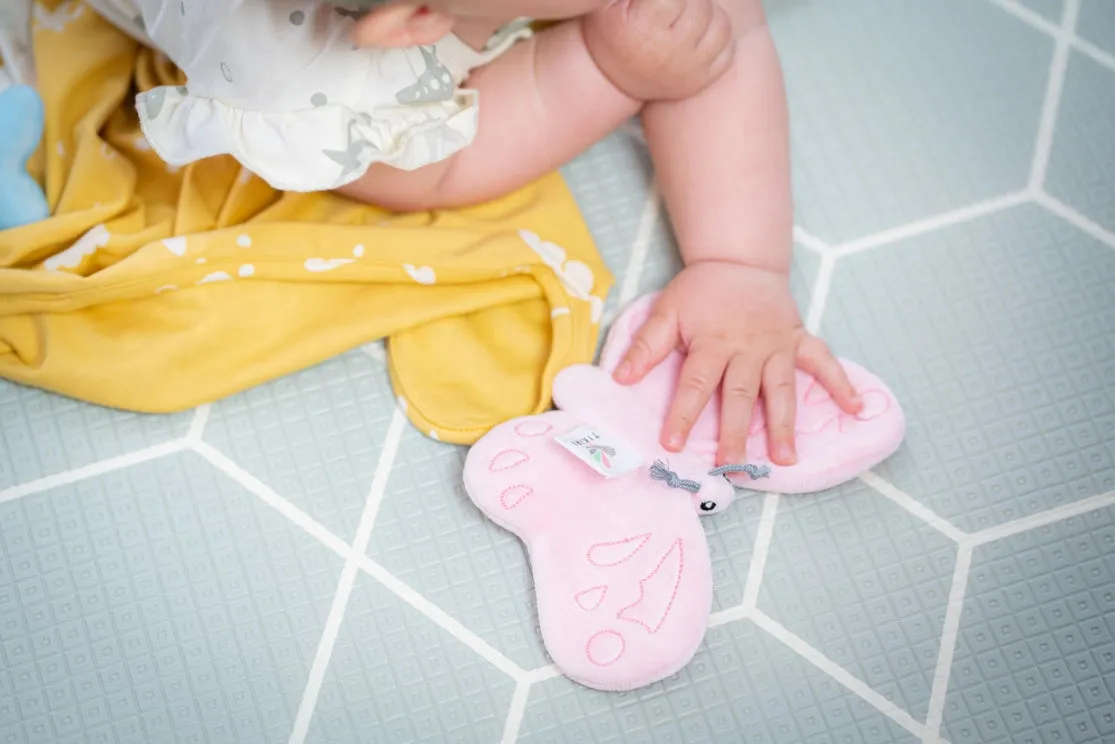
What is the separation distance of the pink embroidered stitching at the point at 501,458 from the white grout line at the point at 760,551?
193mm

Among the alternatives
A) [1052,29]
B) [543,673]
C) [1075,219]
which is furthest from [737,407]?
[1052,29]

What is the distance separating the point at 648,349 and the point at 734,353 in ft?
0.22

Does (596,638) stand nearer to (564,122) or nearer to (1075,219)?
(564,122)

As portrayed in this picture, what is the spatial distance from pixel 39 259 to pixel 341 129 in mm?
290

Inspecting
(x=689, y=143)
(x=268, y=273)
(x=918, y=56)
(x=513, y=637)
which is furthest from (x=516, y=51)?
(x=513, y=637)

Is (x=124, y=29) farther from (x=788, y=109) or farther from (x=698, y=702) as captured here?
(x=698, y=702)

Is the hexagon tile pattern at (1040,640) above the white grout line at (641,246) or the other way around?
the other way around

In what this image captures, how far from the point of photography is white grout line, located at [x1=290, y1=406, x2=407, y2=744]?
0.85 m

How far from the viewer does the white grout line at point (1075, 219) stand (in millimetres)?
987

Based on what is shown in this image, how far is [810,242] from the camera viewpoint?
3.27 feet

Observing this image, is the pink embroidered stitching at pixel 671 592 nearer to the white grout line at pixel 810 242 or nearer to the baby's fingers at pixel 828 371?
the baby's fingers at pixel 828 371

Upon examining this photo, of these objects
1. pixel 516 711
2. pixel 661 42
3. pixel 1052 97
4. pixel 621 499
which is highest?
pixel 661 42

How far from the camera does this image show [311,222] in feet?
3.12

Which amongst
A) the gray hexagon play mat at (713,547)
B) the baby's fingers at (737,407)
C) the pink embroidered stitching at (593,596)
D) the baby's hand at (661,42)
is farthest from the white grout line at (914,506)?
the baby's hand at (661,42)
